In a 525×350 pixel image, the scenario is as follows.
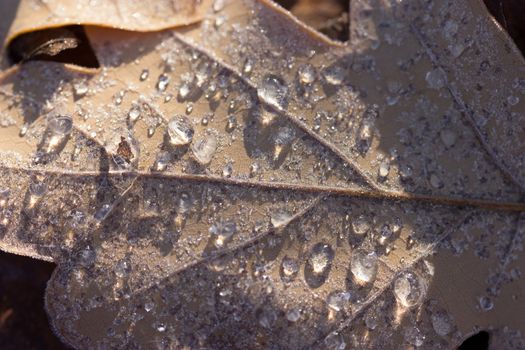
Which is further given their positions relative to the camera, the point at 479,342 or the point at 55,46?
the point at 55,46

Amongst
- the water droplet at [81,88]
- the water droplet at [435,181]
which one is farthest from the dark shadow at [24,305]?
the water droplet at [435,181]

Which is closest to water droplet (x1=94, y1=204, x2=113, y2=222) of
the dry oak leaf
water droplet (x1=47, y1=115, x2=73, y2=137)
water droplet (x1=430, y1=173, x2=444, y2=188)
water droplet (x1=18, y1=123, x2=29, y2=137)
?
the dry oak leaf

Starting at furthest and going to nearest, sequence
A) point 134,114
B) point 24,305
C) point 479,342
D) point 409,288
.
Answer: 1. point 24,305
2. point 479,342
3. point 134,114
4. point 409,288

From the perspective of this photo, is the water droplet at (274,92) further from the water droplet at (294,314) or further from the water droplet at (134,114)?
the water droplet at (294,314)

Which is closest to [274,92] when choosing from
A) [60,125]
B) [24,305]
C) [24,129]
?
[60,125]

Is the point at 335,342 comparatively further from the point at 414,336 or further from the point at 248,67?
the point at 248,67

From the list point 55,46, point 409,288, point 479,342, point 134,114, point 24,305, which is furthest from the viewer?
point 24,305

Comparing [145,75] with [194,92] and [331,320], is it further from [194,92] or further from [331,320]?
[331,320]

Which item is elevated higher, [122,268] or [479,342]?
[122,268]
